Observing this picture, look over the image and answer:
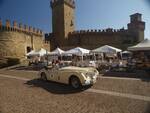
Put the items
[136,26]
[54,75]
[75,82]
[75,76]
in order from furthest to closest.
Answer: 1. [136,26]
2. [54,75]
3. [75,76]
4. [75,82]

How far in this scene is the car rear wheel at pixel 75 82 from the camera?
9.60 metres

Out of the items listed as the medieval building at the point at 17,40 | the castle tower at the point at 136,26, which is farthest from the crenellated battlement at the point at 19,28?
the castle tower at the point at 136,26

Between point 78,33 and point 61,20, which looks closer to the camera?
point 61,20

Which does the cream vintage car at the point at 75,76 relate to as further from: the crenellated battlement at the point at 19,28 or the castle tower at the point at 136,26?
the castle tower at the point at 136,26

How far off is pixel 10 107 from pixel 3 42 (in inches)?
1038

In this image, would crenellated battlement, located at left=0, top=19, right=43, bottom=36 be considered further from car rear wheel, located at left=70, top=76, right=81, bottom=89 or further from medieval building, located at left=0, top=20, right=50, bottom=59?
car rear wheel, located at left=70, top=76, right=81, bottom=89

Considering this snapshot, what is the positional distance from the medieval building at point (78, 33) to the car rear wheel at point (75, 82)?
32.9 meters

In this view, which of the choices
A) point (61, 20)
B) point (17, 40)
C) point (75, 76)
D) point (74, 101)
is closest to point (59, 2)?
point (61, 20)

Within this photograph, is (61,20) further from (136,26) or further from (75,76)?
(75,76)

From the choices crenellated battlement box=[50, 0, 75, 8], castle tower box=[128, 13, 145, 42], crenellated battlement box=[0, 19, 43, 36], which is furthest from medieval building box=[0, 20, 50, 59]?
castle tower box=[128, 13, 145, 42]

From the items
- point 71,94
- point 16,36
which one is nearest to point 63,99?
point 71,94

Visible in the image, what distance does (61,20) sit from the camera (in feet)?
145

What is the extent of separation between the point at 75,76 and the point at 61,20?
1414 inches

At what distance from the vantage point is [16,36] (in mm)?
33781
